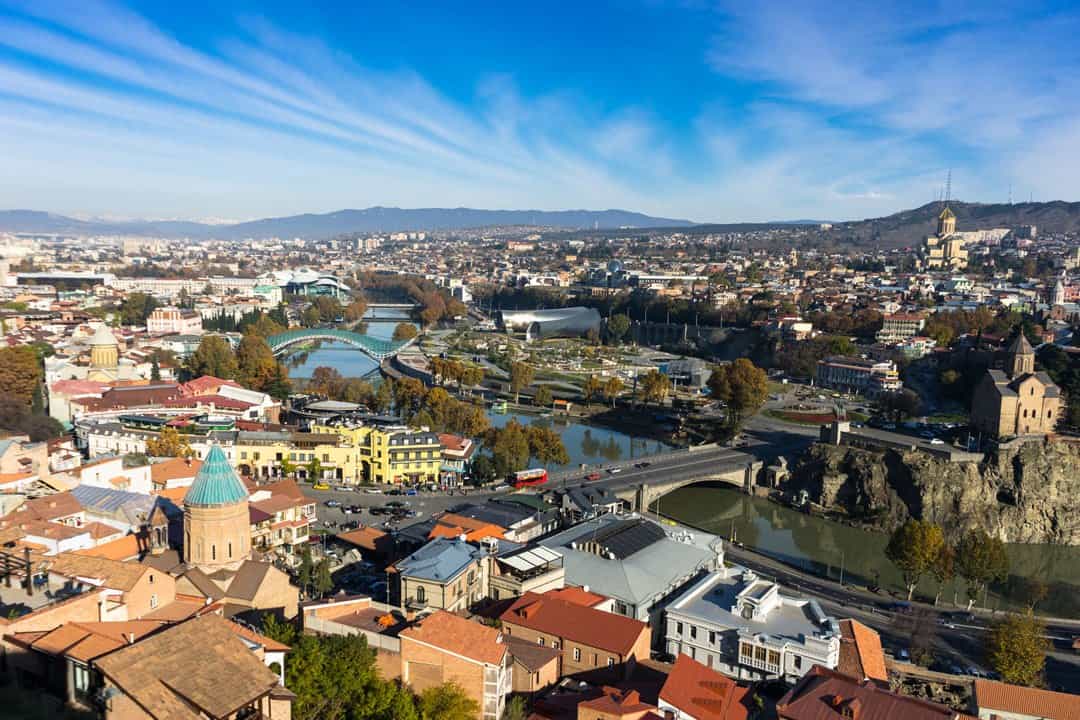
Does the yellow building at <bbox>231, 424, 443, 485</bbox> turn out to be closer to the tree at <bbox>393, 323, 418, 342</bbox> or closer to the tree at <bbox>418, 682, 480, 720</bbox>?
the tree at <bbox>418, 682, 480, 720</bbox>

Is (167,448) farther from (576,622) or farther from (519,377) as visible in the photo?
(519,377)

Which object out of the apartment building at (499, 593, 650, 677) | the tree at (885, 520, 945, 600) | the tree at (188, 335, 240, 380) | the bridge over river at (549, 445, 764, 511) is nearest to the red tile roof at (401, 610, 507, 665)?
the apartment building at (499, 593, 650, 677)

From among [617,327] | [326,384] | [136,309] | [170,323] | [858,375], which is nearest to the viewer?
[326,384]

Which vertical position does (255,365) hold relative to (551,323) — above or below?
above

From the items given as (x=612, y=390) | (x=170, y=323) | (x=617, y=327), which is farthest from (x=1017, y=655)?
(x=170, y=323)

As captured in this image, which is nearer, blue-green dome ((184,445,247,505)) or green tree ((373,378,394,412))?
blue-green dome ((184,445,247,505))

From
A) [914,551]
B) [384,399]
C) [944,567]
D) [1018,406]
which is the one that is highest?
[1018,406]

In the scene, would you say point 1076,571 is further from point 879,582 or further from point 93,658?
point 93,658
